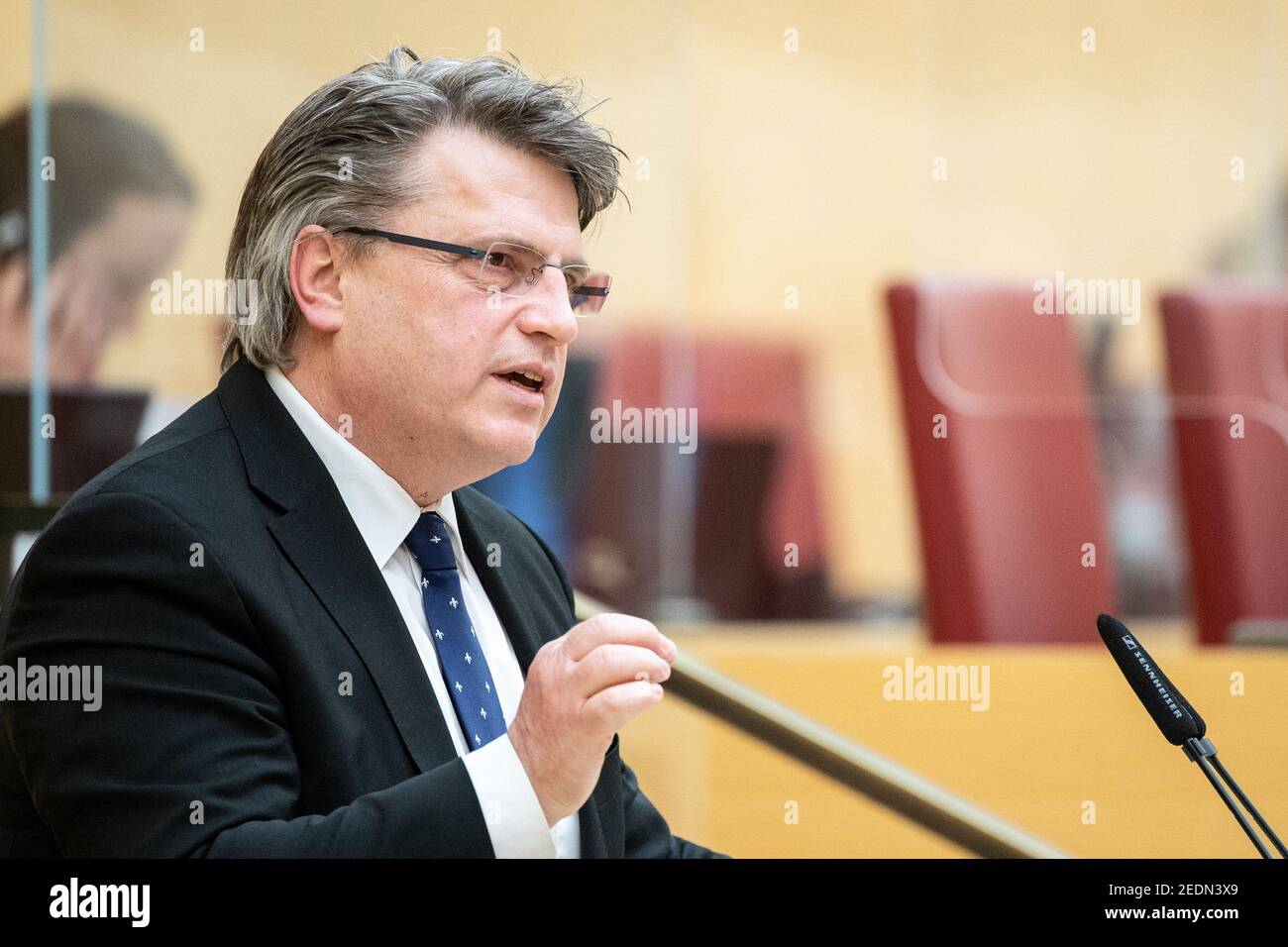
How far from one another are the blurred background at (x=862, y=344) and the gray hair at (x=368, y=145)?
0.15 metres

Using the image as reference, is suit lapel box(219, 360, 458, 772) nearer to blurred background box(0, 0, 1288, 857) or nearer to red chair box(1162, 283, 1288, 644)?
blurred background box(0, 0, 1288, 857)

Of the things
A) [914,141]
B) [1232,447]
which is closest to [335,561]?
[1232,447]

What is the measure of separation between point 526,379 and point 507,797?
407 millimetres

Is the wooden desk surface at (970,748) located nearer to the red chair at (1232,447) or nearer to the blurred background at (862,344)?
the blurred background at (862,344)

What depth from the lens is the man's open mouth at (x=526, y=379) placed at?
1.24m

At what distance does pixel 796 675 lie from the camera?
6.79 ft

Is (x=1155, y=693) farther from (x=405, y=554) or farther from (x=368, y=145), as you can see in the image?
(x=368, y=145)

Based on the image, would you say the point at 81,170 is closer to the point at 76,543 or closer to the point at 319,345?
the point at 319,345

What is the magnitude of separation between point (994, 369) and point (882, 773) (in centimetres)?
121

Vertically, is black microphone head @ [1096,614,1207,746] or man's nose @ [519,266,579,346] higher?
man's nose @ [519,266,579,346]

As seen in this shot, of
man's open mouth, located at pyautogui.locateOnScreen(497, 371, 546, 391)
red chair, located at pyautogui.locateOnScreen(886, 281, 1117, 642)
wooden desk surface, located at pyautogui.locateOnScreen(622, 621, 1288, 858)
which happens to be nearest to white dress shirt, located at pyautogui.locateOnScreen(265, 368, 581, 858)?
man's open mouth, located at pyautogui.locateOnScreen(497, 371, 546, 391)

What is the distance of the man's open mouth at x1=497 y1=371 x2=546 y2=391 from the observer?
1.24 m

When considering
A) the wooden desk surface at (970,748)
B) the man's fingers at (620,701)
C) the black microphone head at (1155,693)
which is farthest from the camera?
the wooden desk surface at (970,748)

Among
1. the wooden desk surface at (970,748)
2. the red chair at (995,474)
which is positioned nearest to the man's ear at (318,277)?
the wooden desk surface at (970,748)
